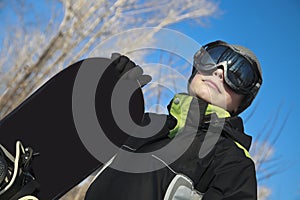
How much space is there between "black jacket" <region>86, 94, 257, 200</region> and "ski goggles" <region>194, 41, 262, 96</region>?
0.18m

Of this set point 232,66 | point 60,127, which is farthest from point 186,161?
point 60,127

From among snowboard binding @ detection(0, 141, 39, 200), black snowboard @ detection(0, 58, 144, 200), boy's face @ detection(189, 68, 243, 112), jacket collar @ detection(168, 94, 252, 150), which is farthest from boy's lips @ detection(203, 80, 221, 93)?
snowboard binding @ detection(0, 141, 39, 200)

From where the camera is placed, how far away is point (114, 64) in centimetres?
170

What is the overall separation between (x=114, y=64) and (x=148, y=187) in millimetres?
555

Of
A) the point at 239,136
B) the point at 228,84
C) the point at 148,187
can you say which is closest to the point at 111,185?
the point at 148,187

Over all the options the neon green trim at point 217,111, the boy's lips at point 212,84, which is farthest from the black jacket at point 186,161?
the boy's lips at point 212,84

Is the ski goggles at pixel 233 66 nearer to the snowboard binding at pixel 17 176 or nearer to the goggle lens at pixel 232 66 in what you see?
the goggle lens at pixel 232 66

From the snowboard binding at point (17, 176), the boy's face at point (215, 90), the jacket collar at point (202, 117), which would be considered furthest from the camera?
the boy's face at point (215, 90)

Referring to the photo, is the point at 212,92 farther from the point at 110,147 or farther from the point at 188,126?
the point at 110,147

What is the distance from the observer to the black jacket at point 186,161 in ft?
4.23

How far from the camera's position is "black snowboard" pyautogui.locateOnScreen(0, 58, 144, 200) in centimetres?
164

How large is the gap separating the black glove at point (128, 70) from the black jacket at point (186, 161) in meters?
0.16

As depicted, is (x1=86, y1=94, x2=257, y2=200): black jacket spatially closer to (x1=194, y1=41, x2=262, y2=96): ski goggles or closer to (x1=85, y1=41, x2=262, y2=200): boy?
(x1=85, y1=41, x2=262, y2=200): boy

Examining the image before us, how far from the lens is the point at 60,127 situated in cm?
174
